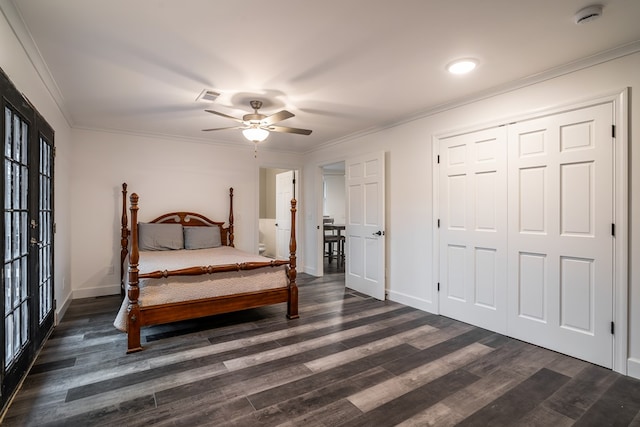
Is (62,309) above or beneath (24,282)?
beneath

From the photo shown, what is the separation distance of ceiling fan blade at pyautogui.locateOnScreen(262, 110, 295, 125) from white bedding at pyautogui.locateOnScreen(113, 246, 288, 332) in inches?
62.0

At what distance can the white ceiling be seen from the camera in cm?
194

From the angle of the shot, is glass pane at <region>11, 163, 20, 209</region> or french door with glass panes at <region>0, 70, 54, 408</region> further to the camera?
glass pane at <region>11, 163, 20, 209</region>

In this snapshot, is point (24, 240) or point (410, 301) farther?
point (410, 301)

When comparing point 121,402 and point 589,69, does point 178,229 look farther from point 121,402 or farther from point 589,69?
point 589,69

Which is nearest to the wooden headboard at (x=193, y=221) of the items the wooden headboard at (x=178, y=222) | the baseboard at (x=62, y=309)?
the wooden headboard at (x=178, y=222)

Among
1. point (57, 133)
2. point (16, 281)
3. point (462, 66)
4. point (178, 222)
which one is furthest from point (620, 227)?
point (57, 133)

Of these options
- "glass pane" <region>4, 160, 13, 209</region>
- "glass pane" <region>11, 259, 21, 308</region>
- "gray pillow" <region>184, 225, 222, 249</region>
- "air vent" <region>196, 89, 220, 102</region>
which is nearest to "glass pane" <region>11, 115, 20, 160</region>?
"glass pane" <region>4, 160, 13, 209</region>

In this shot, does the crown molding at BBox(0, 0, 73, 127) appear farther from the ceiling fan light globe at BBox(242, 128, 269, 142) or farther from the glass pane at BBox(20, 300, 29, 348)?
the glass pane at BBox(20, 300, 29, 348)

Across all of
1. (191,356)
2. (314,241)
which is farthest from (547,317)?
(314,241)

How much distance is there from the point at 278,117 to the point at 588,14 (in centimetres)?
238

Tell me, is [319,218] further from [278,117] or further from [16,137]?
[16,137]

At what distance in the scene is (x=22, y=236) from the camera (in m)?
2.34

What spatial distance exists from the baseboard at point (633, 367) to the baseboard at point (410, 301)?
1726 mm
